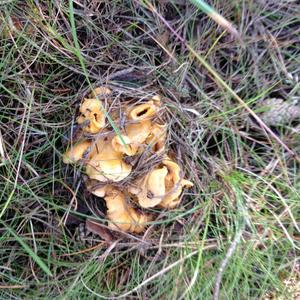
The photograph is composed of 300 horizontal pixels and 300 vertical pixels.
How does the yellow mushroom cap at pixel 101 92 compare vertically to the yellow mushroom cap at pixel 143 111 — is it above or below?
below

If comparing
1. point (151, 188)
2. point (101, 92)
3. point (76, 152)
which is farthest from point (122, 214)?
point (101, 92)

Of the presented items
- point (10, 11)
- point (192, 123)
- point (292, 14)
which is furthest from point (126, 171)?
point (292, 14)

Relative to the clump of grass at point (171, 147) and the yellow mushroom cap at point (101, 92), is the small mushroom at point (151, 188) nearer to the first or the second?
the clump of grass at point (171, 147)

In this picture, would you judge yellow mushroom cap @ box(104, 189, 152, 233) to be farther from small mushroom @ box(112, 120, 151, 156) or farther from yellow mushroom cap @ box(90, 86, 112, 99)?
yellow mushroom cap @ box(90, 86, 112, 99)

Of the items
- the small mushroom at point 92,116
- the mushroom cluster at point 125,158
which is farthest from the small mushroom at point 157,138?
the small mushroom at point 92,116

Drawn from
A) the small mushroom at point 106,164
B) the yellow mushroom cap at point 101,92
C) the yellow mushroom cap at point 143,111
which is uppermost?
the yellow mushroom cap at point 143,111

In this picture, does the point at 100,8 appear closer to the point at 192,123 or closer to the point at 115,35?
the point at 115,35

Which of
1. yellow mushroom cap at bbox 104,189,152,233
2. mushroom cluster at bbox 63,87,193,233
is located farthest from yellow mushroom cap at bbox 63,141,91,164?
yellow mushroom cap at bbox 104,189,152,233

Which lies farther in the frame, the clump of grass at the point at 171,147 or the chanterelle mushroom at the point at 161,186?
the clump of grass at the point at 171,147

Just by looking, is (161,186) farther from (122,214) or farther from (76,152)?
(76,152)
